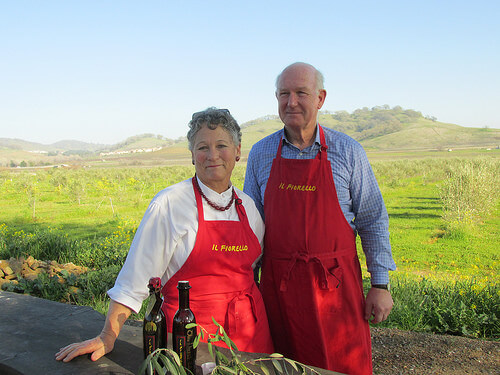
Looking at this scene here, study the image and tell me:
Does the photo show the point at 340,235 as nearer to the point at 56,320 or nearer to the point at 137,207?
the point at 56,320

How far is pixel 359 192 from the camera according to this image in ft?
7.95

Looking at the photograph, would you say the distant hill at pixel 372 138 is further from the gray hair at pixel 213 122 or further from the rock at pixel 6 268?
the gray hair at pixel 213 122

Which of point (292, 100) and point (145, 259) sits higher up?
point (292, 100)

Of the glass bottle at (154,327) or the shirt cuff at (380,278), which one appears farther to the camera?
the shirt cuff at (380,278)

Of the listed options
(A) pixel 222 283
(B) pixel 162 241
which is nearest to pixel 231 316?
(A) pixel 222 283

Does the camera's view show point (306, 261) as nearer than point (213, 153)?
No

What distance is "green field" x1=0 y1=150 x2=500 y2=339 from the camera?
478 centimetres

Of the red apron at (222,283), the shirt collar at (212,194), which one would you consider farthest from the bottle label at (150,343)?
the shirt collar at (212,194)

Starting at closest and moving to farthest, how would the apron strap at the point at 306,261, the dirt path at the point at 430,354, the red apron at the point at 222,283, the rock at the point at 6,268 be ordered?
1. the red apron at the point at 222,283
2. the apron strap at the point at 306,261
3. the dirt path at the point at 430,354
4. the rock at the point at 6,268

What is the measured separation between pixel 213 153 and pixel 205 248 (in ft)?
1.40

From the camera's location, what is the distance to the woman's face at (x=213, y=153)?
1.92m

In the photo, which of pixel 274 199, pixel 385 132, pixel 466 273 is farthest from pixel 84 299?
pixel 385 132

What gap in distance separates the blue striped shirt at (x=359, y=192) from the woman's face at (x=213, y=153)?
60 centimetres

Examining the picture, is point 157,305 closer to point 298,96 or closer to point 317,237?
point 317,237
